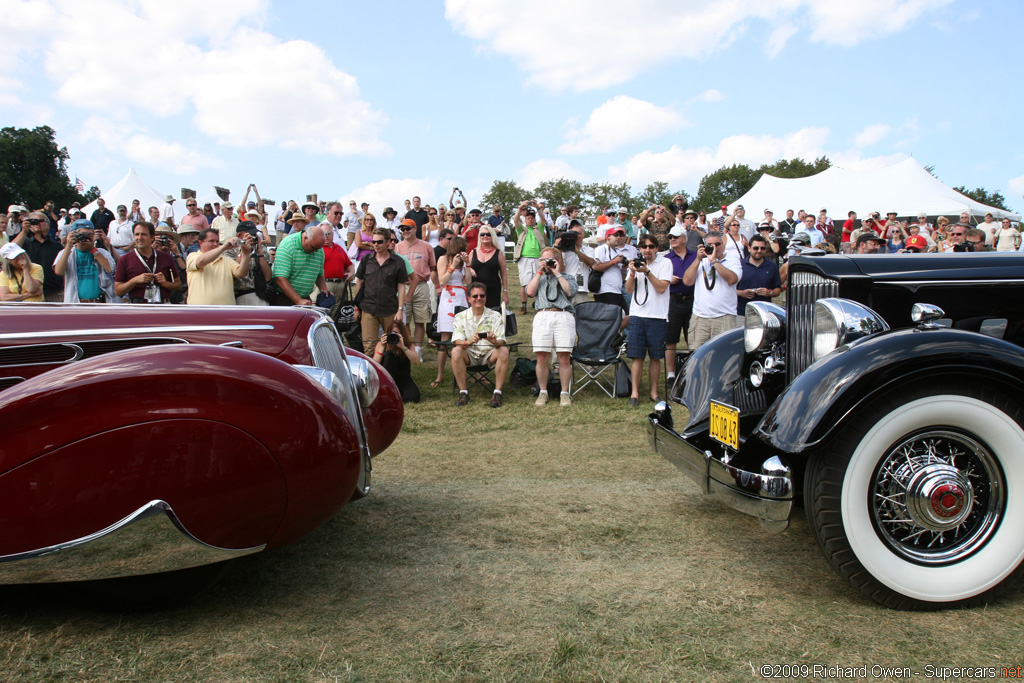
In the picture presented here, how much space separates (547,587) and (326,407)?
1.24 meters

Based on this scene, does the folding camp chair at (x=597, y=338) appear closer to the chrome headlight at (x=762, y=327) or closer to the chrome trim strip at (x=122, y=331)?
→ the chrome headlight at (x=762, y=327)

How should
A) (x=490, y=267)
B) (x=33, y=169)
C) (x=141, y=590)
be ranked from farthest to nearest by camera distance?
(x=33, y=169) → (x=490, y=267) → (x=141, y=590)

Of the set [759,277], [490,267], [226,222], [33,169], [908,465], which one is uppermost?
[33,169]

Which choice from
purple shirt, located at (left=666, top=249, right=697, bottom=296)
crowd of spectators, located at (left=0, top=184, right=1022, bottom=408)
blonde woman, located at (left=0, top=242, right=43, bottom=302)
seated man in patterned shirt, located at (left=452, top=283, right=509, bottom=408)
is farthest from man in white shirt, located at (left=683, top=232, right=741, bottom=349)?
blonde woman, located at (left=0, top=242, right=43, bottom=302)

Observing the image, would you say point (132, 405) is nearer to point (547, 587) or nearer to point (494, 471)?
point (547, 587)

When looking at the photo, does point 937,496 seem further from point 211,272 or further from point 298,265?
point 298,265

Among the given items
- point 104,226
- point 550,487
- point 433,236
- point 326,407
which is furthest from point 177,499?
point 104,226

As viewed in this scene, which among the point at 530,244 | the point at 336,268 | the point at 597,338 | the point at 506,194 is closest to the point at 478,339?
the point at 597,338

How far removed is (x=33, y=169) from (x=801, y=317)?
64.1 metres

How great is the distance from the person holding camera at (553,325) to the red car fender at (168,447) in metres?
5.20

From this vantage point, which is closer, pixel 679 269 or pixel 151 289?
pixel 151 289

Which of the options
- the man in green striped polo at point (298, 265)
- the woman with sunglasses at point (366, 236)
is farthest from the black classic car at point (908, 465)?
the woman with sunglasses at point (366, 236)

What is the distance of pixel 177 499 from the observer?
2.35 meters

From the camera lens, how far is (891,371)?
2732mm
